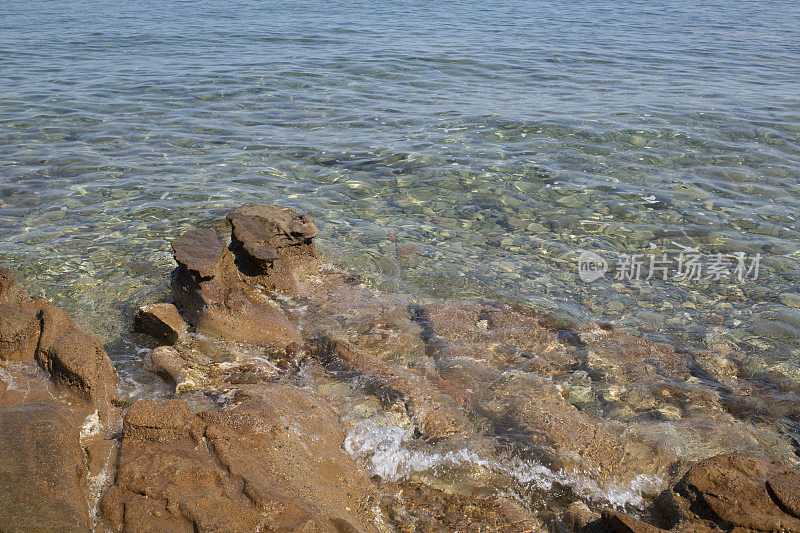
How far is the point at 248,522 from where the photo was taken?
104 inches

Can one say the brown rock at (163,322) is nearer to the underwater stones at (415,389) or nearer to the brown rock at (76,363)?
the brown rock at (76,363)

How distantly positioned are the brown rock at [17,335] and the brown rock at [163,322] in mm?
800

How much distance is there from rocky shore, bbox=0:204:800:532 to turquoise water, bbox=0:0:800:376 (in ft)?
2.24

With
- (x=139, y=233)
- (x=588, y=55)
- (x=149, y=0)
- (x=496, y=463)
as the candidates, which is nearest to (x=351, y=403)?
(x=496, y=463)

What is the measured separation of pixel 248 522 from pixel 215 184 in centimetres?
628

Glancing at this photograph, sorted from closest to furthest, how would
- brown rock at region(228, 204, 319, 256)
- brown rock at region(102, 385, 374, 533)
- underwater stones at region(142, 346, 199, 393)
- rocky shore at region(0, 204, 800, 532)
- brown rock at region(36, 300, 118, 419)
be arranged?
brown rock at region(102, 385, 374, 533) → rocky shore at region(0, 204, 800, 532) → brown rock at region(36, 300, 118, 419) → underwater stones at region(142, 346, 199, 393) → brown rock at region(228, 204, 319, 256)

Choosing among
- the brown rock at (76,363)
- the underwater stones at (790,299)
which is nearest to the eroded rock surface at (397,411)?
the brown rock at (76,363)

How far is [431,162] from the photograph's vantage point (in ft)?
29.7

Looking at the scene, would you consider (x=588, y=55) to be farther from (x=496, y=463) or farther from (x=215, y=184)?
(x=496, y=463)

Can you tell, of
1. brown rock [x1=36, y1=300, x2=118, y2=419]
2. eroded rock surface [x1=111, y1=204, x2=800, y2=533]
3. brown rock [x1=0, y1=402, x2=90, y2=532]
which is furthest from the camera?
brown rock [x1=36, y1=300, x2=118, y2=419]

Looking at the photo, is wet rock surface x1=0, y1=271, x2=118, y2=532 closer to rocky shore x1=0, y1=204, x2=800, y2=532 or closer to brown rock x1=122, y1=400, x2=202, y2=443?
rocky shore x1=0, y1=204, x2=800, y2=532

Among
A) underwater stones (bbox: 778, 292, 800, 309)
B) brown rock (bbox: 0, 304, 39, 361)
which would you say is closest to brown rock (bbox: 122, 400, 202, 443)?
brown rock (bbox: 0, 304, 39, 361)

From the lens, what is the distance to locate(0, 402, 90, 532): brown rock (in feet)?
8.29

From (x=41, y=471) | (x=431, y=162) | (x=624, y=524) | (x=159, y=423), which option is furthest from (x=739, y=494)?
(x=431, y=162)
